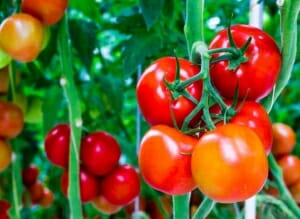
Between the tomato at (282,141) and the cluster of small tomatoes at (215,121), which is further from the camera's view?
the tomato at (282,141)

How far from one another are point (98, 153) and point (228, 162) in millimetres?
382

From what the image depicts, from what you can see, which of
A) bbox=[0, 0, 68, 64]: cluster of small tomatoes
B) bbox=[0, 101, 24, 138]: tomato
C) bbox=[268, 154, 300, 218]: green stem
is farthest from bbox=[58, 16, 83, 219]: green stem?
bbox=[268, 154, 300, 218]: green stem

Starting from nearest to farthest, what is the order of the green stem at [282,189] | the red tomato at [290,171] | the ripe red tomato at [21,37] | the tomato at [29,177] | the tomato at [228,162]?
1. the tomato at [228,162]
2. the ripe red tomato at [21,37]
3. the green stem at [282,189]
4. the red tomato at [290,171]
5. the tomato at [29,177]

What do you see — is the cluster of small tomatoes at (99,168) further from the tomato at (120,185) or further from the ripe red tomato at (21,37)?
the ripe red tomato at (21,37)

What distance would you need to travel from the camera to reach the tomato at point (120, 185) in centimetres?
73

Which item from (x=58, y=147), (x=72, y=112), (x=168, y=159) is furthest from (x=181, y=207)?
(x=58, y=147)

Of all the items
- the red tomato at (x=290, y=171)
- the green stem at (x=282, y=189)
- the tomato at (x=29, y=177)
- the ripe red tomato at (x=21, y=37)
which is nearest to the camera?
the ripe red tomato at (x=21, y=37)

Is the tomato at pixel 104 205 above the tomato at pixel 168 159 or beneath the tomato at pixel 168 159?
beneath

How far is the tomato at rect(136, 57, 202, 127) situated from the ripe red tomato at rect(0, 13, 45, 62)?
0.74 feet

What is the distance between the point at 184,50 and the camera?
0.88m

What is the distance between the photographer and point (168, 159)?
358mm

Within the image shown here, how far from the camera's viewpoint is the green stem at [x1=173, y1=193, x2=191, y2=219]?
0.40 meters

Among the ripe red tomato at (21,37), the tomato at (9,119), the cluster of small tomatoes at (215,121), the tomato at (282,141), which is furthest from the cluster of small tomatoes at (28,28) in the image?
the tomato at (282,141)

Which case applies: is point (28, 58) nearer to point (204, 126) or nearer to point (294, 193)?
point (204, 126)
